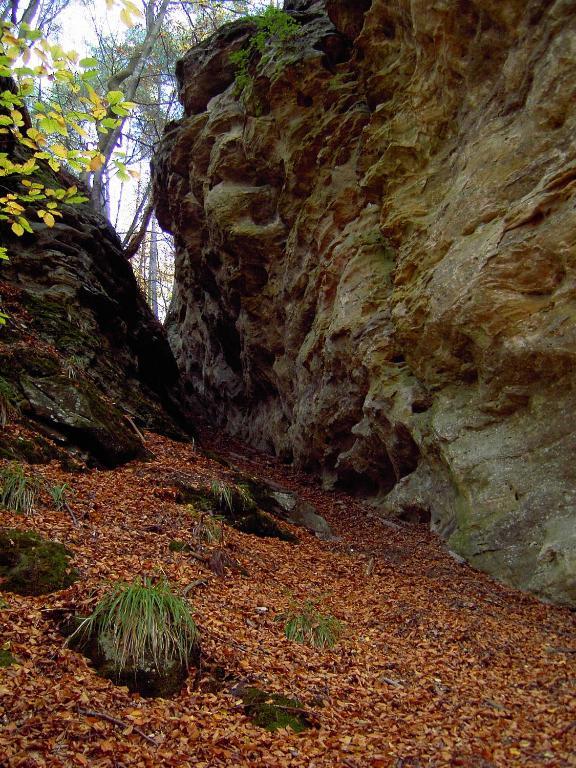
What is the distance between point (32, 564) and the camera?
4758mm

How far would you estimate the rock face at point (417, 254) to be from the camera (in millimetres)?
7262

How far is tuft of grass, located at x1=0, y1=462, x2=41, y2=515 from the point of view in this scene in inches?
232

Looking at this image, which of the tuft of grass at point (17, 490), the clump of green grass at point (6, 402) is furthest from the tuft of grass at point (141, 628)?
the clump of green grass at point (6, 402)

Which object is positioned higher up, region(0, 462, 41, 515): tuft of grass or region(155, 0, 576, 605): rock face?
region(155, 0, 576, 605): rock face

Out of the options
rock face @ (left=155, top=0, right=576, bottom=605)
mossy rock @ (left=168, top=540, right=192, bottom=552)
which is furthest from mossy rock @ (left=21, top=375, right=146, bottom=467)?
rock face @ (left=155, top=0, right=576, bottom=605)

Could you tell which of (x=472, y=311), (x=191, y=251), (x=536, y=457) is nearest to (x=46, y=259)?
(x=191, y=251)

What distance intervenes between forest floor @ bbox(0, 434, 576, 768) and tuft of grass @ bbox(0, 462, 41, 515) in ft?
0.69

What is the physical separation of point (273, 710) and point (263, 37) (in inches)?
673

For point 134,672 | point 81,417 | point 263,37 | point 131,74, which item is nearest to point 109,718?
point 134,672

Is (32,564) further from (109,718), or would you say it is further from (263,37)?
(263,37)

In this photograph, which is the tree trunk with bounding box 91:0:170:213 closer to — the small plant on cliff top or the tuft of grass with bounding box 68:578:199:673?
the small plant on cliff top

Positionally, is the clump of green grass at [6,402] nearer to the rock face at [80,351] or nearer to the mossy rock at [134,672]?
the rock face at [80,351]

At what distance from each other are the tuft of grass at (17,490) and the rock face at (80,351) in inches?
28.2

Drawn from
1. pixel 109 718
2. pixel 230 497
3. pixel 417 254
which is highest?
pixel 417 254
